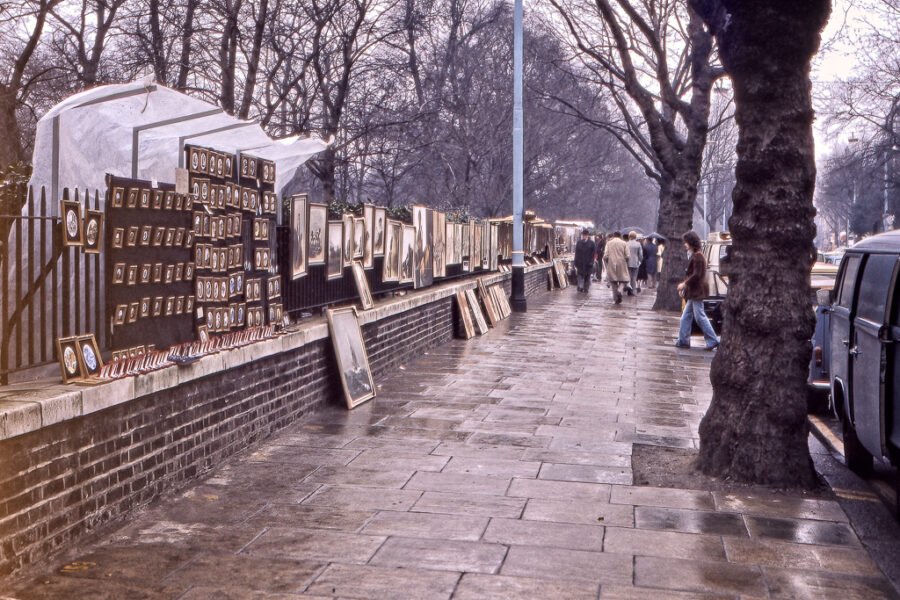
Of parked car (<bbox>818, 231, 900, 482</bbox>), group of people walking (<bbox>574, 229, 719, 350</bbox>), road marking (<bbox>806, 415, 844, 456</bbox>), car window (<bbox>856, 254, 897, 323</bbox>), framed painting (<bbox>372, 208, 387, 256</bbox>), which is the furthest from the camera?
group of people walking (<bbox>574, 229, 719, 350</bbox>)

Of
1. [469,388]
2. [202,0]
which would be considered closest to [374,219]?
[469,388]

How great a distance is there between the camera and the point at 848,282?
26.2 feet

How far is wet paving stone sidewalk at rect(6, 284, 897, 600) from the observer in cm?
491

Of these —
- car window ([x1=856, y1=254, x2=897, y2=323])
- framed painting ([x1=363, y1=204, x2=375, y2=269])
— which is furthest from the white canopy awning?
Result: car window ([x1=856, y1=254, x2=897, y2=323])

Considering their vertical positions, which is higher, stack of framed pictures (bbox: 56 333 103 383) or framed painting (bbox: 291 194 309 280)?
framed painting (bbox: 291 194 309 280)

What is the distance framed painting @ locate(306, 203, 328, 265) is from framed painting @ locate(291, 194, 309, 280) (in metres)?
0.11

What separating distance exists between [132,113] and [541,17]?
70.1 ft

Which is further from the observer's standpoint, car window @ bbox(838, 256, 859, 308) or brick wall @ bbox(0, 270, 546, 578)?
car window @ bbox(838, 256, 859, 308)

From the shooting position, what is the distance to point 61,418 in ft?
16.6

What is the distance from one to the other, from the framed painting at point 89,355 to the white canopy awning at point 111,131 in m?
3.70

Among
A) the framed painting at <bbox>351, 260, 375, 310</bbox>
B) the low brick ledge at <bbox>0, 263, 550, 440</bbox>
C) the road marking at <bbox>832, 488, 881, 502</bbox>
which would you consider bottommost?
the road marking at <bbox>832, 488, 881, 502</bbox>

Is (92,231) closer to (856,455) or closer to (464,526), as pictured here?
(464,526)

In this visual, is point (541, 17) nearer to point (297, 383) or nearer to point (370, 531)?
point (297, 383)

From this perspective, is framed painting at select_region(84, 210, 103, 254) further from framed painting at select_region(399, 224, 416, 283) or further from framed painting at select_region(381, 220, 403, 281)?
framed painting at select_region(399, 224, 416, 283)
